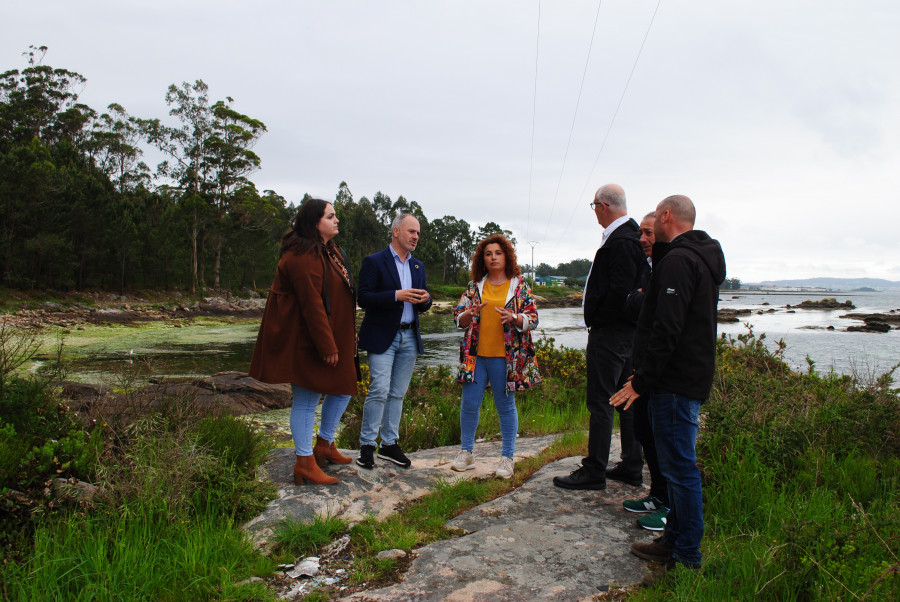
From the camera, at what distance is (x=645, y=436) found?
3432mm

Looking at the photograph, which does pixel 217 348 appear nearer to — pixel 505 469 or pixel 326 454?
pixel 326 454

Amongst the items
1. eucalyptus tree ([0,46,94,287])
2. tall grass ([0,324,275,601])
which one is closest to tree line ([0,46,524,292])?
eucalyptus tree ([0,46,94,287])

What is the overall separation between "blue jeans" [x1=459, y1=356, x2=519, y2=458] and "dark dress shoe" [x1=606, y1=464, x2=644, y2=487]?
2.56 ft

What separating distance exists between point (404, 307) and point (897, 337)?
34.3 meters

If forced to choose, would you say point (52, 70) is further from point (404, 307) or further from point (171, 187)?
point (404, 307)

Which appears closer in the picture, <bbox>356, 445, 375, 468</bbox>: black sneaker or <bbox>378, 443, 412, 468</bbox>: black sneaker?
<bbox>356, 445, 375, 468</bbox>: black sneaker

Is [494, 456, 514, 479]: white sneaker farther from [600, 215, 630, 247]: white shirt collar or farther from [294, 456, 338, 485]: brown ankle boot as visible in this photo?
[600, 215, 630, 247]: white shirt collar

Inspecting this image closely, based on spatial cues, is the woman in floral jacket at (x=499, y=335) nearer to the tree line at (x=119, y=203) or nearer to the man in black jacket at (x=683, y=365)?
the man in black jacket at (x=683, y=365)

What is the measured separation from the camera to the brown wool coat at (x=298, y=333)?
11.8ft

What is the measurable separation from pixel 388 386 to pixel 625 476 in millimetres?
1895

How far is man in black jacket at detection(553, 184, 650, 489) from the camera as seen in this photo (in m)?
3.70

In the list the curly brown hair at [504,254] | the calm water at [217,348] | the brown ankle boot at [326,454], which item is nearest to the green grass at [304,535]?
the brown ankle boot at [326,454]

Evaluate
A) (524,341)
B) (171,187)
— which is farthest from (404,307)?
(171,187)

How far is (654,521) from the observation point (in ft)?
10.6
